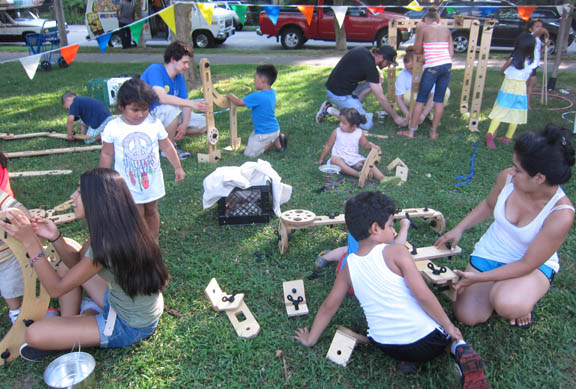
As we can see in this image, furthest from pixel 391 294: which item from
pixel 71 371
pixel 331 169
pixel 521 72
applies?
pixel 521 72

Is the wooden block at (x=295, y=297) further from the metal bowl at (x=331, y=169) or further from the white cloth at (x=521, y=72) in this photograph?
the white cloth at (x=521, y=72)

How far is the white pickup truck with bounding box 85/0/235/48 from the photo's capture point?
45.2ft

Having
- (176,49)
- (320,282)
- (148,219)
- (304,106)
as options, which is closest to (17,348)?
(148,219)

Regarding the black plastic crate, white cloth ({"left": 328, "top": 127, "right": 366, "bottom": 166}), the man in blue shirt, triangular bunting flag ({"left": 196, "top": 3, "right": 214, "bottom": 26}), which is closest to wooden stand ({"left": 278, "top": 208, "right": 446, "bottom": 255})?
the black plastic crate

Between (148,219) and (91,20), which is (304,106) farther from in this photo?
(91,20)

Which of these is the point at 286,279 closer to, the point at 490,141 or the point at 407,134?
the point at 407,134

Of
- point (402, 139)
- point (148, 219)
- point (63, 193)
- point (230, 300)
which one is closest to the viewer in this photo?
point (230, 300)

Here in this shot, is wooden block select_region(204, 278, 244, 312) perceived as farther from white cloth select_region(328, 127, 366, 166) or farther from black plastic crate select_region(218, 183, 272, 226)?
white cloth select_region(328, 127, 366, 166)

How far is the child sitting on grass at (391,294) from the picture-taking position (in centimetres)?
228

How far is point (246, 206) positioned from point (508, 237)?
2.39 m

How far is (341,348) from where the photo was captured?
100 inches

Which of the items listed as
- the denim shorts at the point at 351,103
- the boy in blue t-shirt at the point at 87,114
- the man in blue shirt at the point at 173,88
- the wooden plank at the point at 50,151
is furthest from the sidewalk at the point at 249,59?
the wooden plank at the point at 50,151

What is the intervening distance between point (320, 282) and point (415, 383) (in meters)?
1.07

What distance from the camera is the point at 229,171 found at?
3984 mm
